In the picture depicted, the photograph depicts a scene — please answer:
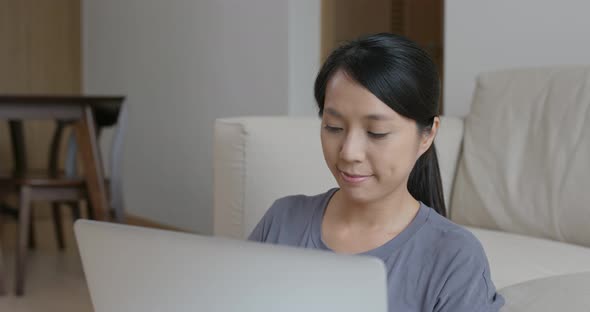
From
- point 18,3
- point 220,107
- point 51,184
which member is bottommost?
point 51,184

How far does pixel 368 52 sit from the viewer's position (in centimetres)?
105

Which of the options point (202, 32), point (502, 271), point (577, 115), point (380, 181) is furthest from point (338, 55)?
point (202, 32)

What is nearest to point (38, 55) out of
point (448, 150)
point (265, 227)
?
point (448, 150)

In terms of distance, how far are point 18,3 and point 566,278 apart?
14.7 ft

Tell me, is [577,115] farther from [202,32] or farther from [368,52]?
[202,32]

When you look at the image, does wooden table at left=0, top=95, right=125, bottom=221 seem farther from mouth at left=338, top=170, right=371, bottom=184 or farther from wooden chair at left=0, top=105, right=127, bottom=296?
mouth at left=338, top=170, right=371, bottom=184

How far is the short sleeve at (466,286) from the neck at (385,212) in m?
0.13

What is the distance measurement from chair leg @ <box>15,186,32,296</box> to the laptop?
265 cm

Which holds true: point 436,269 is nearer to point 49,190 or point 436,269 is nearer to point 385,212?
point 385,212

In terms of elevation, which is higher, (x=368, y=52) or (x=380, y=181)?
(x=368, y=52)

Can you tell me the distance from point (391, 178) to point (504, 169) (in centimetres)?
127

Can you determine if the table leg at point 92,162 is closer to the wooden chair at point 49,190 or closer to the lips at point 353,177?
the wooden chair at point 49,190

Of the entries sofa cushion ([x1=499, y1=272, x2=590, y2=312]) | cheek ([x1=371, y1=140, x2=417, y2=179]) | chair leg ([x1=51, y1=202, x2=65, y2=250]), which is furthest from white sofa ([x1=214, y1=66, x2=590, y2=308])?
chair leg ([x1=51, y1=202, x2=65, y2=250])

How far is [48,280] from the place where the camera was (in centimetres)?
352
